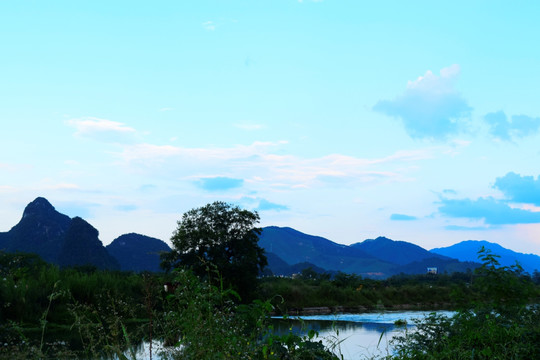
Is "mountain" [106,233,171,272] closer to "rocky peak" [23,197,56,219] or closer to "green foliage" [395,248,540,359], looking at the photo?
"rocky peak" [23,197,56,219]

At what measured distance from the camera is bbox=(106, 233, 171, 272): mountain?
15925 cm

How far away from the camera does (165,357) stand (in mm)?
5645

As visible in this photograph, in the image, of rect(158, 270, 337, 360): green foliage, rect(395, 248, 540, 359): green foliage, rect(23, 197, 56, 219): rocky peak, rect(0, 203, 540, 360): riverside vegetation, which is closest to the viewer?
rect(158, 270, 337, 360): green foliage

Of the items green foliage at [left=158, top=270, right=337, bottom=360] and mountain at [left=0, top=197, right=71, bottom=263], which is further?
mountain at [left=0, top=197, right=71, bottom=263]

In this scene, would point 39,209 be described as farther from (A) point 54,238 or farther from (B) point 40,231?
(A) point 54,238

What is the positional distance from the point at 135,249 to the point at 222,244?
13902 cm

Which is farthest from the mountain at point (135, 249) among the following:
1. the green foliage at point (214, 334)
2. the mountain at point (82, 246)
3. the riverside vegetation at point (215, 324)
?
the green foliage at point (214, 334)

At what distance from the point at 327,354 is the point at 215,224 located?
30.5 m

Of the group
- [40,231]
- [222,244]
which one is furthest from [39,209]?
[222,244]

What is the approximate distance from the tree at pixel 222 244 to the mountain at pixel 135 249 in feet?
408

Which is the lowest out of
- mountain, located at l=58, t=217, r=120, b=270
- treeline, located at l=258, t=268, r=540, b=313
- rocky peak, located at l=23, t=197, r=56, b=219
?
treeline, located at l=258, t=268, r=540, b=313

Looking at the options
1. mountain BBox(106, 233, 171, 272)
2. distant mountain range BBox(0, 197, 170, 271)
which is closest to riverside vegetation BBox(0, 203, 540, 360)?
distant mountain range BBox(0, 197, 170, 271)

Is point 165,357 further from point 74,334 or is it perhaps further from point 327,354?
point 74,334

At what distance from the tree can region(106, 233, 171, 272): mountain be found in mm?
124410
